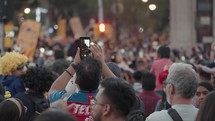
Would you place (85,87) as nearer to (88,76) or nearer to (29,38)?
(88,76)

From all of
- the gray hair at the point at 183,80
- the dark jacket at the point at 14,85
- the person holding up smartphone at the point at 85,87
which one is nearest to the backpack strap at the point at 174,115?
the gray hair at the point at 183,80

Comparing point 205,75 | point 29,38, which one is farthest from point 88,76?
point 29,38

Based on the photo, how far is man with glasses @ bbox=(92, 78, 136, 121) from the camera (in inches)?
258

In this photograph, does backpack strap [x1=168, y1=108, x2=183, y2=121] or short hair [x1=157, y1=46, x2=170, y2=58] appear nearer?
backpack strap [x1=168, y1=108, x2=183, y2=121]

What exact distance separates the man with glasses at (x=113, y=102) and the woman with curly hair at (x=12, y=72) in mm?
4044

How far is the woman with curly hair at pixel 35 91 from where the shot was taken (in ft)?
29.7

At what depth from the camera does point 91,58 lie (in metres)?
8.05

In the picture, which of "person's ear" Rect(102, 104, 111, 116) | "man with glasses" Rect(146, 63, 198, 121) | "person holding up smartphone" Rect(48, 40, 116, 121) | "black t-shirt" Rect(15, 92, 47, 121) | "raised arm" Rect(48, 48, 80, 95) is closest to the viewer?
"person's ear" Rect(102, 104, 111, 116)

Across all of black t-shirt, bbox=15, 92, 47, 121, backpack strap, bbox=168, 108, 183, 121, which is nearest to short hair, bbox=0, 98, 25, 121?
backpack strap, bbox=168, 108, 183, 121

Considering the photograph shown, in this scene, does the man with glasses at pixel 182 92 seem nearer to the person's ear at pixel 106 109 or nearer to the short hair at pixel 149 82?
the person's ear at pixel 106 109

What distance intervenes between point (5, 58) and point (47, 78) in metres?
1.64

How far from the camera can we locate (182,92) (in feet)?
24.2

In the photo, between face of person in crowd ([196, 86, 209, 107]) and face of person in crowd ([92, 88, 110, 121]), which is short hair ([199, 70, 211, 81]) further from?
face of person in crowd ([92, 88, 110, 121])

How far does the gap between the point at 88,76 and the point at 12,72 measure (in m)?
3.35
